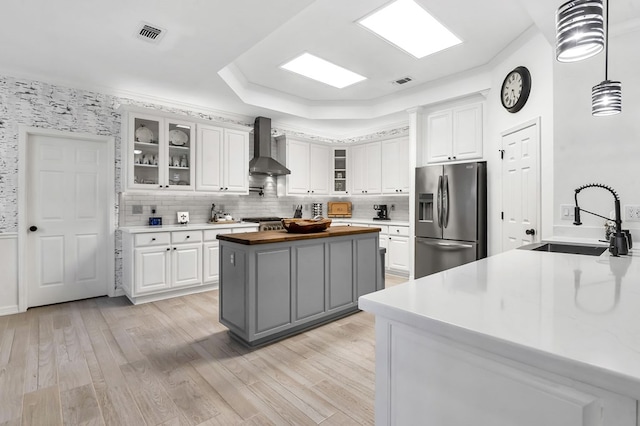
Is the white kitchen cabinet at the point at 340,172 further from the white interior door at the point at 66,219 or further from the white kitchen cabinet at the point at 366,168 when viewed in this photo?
the white interior door at the point at 66,219

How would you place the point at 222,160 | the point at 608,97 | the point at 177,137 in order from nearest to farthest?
the point at 608,97 < the point at 177,137 < the point at 222,160

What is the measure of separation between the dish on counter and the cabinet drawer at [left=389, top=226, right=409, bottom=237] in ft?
11.6

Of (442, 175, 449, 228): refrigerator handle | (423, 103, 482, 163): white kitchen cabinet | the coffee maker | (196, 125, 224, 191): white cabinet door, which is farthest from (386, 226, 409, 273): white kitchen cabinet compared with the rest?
(196, 125, 224, 191): white cabinet door

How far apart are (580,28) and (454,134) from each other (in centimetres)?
376

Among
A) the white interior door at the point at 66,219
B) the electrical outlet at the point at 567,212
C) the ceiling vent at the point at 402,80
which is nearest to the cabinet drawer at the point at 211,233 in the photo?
the white interior door at the point at 66,219

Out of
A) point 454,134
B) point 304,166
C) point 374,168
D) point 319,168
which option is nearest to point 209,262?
point 304,166

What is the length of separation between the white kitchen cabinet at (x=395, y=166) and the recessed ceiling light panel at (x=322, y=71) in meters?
1.53

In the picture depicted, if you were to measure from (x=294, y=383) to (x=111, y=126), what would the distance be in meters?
4.03

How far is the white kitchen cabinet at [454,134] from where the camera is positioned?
4.53 m

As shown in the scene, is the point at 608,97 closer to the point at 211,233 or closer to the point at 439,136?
the point at 439,136

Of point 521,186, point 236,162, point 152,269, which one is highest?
point 236,162

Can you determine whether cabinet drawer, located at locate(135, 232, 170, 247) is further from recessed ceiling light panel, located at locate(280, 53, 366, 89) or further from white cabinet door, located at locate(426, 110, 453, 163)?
white cabinet door, located at locate(426, 110, 453, 163)

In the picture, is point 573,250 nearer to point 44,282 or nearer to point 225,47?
point 225,47

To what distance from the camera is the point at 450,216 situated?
4.51 metres
